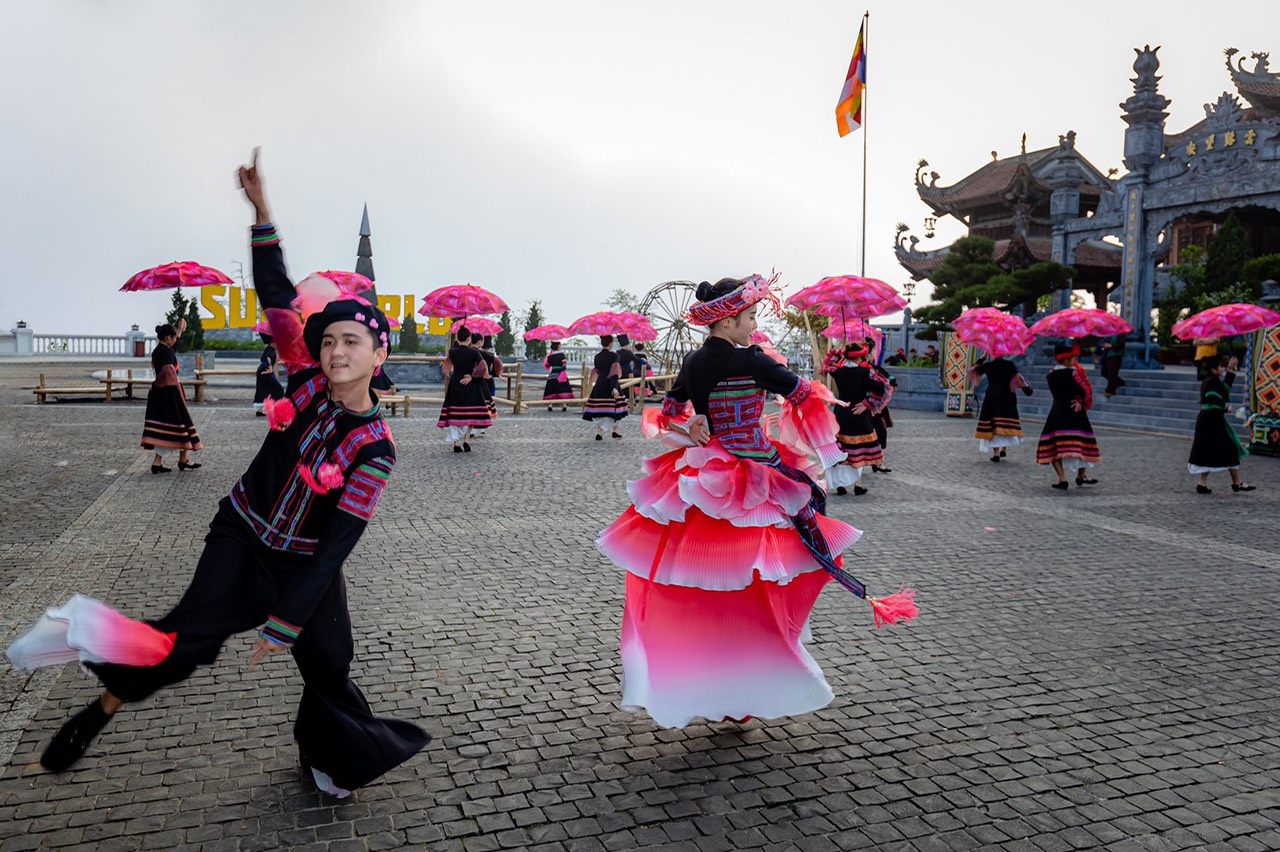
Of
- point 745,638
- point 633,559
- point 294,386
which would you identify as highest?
point 294,386

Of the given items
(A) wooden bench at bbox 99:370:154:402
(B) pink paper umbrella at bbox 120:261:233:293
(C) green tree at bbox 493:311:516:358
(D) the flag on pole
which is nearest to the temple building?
(D) the flag on pole

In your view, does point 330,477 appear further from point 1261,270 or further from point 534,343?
point 534,343

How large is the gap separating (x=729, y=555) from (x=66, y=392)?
19810 millimetres

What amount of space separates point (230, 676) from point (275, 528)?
170cm

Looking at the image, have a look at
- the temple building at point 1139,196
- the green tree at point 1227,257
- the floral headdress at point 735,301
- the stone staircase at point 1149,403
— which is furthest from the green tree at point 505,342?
the floral headdress at point 735,301

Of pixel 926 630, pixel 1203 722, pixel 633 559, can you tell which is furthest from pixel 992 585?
pixel 633 559

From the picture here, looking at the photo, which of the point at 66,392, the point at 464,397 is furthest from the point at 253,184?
the point at 66,392

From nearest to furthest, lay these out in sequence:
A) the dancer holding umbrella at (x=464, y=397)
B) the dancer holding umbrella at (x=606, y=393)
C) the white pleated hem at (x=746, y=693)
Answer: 1. the white pleated hem at (x=746, y=693)
2. the dancer holding umbrella at (x=464, y=397)
3. the dancer holding umbrella at (x=606, y=393)

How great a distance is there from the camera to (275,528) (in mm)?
3178

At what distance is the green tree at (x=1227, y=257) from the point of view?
2647 cm

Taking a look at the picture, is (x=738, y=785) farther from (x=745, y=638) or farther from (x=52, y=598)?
(x=52, y=598)

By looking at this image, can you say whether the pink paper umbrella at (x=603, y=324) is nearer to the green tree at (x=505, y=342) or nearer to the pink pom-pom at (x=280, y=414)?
the pink pom-pom at (x=280, y=414)

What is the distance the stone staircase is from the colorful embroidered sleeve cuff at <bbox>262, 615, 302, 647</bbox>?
19098 mm

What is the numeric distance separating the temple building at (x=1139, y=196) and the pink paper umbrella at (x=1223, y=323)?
495 inches
